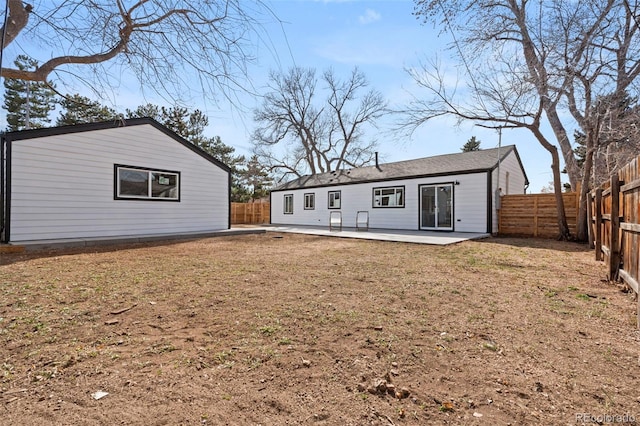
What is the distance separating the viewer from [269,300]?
3033mm

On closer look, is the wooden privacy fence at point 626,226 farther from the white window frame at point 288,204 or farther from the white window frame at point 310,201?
the white window frame at point 288,204

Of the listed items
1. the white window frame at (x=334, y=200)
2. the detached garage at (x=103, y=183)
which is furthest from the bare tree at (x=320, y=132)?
the detached garage at (x=103, y=183)

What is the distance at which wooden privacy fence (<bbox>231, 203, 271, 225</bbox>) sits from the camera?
2078 centimetres

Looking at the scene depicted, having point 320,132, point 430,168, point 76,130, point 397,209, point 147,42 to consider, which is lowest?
point 397,209

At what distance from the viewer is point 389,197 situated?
13188 millimetres

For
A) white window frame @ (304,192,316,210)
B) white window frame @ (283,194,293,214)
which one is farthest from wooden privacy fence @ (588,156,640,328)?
white window frame @ (283,194,293,214)

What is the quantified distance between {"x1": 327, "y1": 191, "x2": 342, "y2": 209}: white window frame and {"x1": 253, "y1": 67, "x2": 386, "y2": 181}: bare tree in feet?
35.7

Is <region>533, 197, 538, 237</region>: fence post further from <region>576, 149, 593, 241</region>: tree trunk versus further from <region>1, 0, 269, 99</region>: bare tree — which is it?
<region>1, 0, 269, 99</region>: bare tree

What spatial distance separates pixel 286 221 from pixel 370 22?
52.4ft

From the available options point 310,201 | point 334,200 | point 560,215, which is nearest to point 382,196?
Answer: point 334,200

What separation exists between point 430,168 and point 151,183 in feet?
33.9

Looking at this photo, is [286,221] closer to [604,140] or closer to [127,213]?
[127,213]

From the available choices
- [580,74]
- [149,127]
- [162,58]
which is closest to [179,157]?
[149,127]

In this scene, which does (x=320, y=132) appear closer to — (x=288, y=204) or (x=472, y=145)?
(x=288, y=204)
